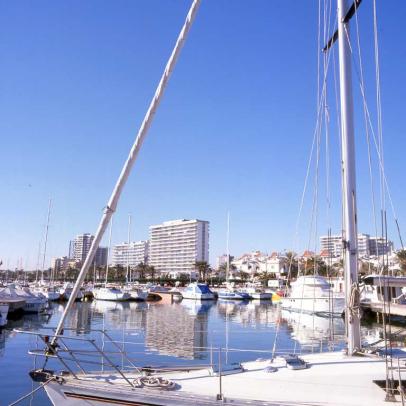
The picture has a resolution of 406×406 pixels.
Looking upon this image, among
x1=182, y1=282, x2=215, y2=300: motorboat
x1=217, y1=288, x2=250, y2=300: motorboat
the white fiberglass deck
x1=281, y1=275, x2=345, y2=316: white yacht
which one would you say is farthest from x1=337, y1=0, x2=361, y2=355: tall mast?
x1=217, y1=288, x2=250, y2=300: motorboat

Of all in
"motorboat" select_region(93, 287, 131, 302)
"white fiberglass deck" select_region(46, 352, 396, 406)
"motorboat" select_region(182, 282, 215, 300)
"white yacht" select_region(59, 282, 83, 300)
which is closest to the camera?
"white fiberglass deck" select_region(46, 352, 396, 406)

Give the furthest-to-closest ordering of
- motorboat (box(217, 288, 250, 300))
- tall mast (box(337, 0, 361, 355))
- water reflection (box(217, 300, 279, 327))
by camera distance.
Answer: motorboat (box(217, 288, 250, 300)) < water reflection (box(217, 300, 279, 327)) < tall mast (box(337, 0, 361, 355))

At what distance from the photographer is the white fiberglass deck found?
7629mm

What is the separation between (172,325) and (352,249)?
98.0 ft

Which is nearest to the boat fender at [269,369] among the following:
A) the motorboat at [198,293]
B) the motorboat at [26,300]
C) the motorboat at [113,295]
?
the motorboat at [26,300]

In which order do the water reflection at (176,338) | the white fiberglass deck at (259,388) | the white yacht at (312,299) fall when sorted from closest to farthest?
the white fiberglass deck at (259,388) → the water reflection at (176,338) → the white yacht at (312,299)

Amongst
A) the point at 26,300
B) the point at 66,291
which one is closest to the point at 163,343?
the point at 26,300

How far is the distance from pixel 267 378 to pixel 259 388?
0.62m

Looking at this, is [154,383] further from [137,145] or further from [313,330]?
[313,330]

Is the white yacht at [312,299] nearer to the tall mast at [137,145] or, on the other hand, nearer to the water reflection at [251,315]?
the water reflection at [251,315]

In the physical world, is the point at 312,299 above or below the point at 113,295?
above

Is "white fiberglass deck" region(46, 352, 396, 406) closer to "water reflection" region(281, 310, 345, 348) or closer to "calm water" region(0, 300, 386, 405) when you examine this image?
"calm water" region(0, 300, 386, 405)

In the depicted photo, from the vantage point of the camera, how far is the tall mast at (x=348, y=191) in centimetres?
1041

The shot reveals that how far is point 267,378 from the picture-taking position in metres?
8.84
